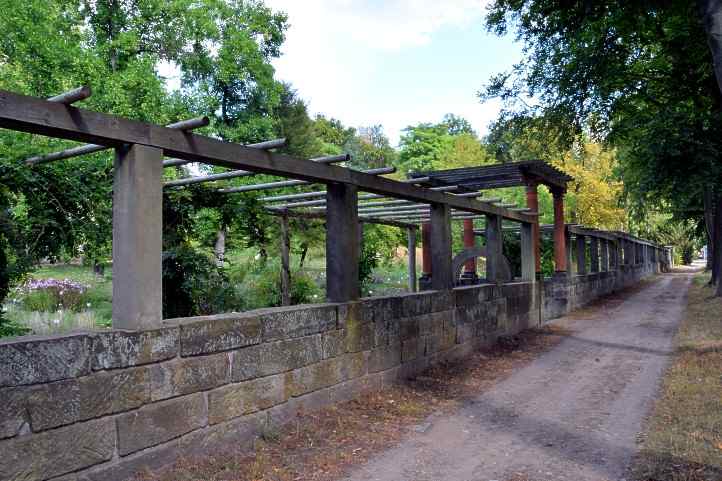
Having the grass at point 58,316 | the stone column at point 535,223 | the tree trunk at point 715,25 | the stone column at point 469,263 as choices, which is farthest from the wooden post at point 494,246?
the grass at point 58,316

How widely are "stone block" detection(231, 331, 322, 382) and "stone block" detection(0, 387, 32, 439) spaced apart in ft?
5.30

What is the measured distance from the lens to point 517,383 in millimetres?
7281

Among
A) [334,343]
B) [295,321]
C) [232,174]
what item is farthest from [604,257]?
[295,321]

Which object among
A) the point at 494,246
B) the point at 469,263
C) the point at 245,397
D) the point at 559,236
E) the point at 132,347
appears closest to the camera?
the point at 132,347

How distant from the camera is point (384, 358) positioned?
6.69 meters

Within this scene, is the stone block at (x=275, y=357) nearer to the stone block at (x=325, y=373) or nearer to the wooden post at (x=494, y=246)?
the stone block at (x=325, y=373)

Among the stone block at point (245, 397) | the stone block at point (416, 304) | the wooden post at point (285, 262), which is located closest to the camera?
the stone block at point (245, 397)

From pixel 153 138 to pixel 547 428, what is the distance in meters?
4.23

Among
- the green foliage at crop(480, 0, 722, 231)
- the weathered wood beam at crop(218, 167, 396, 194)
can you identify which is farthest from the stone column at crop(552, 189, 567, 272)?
the weathered wood beam at crop(218, 167, 396, 194)

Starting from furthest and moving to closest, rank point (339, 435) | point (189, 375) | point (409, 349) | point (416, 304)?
point (416, 304) < point (409, 349) < point (339, 435) < point (189, 375)

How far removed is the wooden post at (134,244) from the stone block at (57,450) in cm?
71

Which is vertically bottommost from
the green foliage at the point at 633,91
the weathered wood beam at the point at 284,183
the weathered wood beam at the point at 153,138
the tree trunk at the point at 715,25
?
the weathered wood beam at the point at 153,138

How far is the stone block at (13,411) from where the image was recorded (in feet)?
10.3

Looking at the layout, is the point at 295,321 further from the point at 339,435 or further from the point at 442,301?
the point at 442,301
